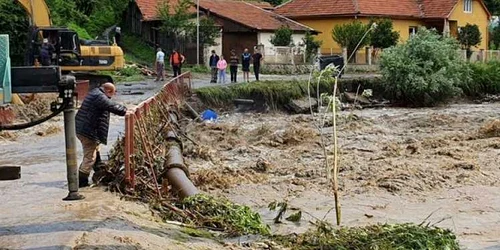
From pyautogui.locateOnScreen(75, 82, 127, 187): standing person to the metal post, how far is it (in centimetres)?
148

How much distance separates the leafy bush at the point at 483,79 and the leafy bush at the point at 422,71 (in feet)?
9.46

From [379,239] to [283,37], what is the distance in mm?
40406

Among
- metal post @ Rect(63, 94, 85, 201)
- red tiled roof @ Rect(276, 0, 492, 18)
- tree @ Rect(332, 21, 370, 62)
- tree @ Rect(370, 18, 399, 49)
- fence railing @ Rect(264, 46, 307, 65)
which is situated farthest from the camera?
red tiled roof @ Rect(276, 0, 492, 18)

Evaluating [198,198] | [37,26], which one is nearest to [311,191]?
[198,198]

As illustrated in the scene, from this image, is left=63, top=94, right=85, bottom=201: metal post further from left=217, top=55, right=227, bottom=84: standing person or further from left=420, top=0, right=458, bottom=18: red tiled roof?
left=420, top=0, right=458, bottom=18: red tiled roof

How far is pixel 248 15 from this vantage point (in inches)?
2151

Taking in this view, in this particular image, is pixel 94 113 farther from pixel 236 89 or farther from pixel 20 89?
pixel 236 89

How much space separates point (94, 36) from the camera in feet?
176

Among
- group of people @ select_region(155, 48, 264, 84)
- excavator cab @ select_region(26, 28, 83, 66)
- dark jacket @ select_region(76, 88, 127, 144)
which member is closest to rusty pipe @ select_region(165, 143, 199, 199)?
dark jacket @ select_region(76, 88, 127, 144)

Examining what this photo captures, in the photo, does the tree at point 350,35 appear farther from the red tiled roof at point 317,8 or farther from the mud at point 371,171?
the mud at point 371,171

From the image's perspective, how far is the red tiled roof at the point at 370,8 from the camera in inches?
2259

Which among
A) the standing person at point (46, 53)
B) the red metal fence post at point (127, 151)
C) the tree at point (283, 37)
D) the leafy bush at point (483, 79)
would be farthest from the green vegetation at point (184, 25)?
the red metal fence post at point (127, 151)

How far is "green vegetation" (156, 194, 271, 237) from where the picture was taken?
10945 millimetres

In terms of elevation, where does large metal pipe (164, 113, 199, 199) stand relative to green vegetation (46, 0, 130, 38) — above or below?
below
